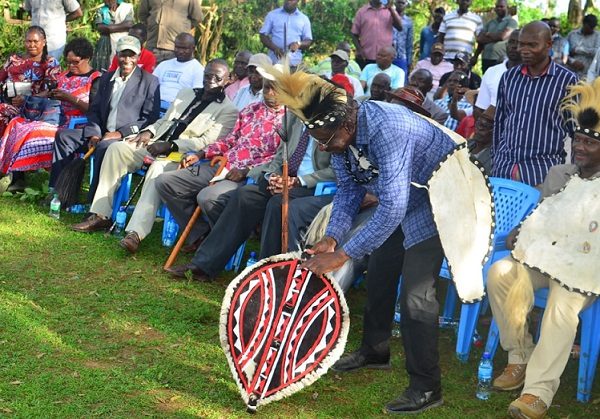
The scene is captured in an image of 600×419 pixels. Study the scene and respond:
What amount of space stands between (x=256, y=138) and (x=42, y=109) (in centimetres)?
333

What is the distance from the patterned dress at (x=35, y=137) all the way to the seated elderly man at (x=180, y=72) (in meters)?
0.79

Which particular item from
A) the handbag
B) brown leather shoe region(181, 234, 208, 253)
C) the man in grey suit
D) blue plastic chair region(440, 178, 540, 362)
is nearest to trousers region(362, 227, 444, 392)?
blue plastic chair region(440, 178, 540, 362)

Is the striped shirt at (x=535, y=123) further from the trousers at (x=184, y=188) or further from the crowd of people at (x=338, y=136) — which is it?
the trousers at (x=184, y=188)

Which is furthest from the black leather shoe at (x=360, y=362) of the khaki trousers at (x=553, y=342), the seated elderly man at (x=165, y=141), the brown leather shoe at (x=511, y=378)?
the seated elderly man at (x=165, y=141)

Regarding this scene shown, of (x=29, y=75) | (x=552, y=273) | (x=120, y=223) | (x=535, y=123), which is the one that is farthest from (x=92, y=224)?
(x=552, y=273)

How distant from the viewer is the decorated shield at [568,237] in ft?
16.5

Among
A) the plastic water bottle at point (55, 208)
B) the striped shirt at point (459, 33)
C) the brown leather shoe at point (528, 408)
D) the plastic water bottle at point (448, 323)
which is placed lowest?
the plastic water bottle at point (55, 208)

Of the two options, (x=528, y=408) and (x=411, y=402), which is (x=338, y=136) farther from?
(x=528, y=408)

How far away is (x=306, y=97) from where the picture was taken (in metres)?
4.40

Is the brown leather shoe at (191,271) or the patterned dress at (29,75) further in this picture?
the patterned dress at (29,75)

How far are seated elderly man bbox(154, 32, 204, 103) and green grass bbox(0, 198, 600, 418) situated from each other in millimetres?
2971

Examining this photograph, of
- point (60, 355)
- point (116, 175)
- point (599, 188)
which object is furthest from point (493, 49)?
point (60, 355)

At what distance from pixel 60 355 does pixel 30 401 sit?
68 cm

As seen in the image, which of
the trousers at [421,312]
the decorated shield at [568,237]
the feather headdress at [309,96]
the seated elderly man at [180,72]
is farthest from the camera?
the seated elderly man at [180,72]
